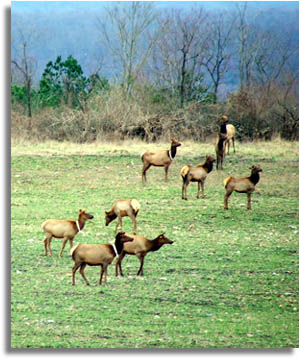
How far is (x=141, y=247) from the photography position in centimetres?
589

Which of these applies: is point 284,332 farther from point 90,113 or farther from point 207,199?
point 90,113

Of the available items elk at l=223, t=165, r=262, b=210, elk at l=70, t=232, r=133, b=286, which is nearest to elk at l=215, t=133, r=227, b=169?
elk at l=223, t=165, r=262, b=210

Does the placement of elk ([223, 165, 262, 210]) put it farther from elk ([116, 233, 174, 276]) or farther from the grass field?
elk ([116, 233, 174, 276])

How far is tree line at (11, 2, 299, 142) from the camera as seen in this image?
20.0ft

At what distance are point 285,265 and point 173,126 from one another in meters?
1.12

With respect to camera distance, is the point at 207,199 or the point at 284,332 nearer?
the point at 284,332

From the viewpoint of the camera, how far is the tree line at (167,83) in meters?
6.11

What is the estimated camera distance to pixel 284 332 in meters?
5.69

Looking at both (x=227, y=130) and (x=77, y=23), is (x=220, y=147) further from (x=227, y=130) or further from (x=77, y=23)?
(x=77, y=23)

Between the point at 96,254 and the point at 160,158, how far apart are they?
Result: 852 mm

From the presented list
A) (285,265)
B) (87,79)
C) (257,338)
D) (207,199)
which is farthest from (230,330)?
(87,79)

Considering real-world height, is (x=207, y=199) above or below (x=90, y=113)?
below

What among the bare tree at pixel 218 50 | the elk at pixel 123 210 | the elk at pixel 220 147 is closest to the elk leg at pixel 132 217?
the elk at pixel 123 210

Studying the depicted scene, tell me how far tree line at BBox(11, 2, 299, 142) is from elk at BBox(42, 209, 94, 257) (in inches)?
23.0
